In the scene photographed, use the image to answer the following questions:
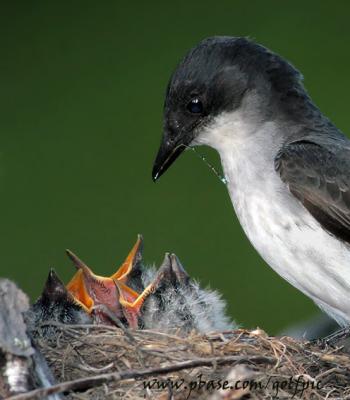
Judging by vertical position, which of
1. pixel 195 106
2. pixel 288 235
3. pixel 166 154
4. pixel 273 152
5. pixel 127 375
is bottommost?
pixel 127 375

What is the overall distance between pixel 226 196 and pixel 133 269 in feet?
4.63

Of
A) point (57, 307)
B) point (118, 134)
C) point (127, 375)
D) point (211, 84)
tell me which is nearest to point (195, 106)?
point (211, 84)

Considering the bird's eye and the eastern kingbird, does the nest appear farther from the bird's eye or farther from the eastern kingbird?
the bird's eye

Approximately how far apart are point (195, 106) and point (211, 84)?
0.34ft

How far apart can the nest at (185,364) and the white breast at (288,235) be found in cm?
35

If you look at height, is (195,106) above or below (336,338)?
above

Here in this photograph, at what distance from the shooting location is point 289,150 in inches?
194

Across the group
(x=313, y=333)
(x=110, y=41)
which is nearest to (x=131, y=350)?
(x=313, y=333)

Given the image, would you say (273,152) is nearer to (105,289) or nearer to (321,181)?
(321,181)

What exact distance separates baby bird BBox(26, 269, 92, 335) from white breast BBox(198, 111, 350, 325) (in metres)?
0.71

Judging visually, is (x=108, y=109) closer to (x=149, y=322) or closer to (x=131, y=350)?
(x=149, y=322)

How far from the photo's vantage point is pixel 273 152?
498cm

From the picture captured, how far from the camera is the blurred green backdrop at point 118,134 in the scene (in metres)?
6.05

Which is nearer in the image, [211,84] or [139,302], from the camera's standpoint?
[139,302]
